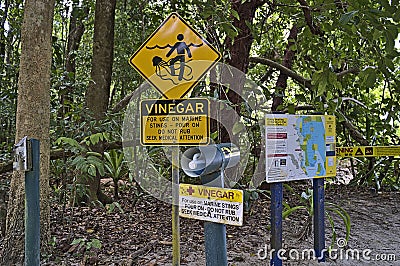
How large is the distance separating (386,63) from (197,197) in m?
1.54

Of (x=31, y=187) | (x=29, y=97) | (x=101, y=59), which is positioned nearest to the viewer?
(x=31, y=187)

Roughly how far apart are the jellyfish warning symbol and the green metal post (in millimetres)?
841

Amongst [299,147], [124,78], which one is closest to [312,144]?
[299,147]

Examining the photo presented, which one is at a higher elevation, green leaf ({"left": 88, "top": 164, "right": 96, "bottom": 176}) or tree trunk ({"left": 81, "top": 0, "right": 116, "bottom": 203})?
tree trunk ({"left": 81, "top": 0, "right": 116, "bottom": 203})

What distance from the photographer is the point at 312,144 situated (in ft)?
12.5

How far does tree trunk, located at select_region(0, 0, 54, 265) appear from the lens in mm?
3525

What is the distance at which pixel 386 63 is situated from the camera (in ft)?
9.69

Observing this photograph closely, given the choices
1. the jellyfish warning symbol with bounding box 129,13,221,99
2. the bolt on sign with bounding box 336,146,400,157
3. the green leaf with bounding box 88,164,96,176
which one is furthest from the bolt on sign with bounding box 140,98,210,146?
the bolt on sign with bounding box 336,146,400,157

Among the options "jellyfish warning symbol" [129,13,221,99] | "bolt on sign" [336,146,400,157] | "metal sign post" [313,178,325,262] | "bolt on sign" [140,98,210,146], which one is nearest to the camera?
"bolt on sign" [140,98,210,146]

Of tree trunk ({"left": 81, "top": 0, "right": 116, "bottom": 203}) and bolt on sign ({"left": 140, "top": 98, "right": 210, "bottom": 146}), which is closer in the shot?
bolt on sign ({"left": 140, "top": 98, "right": 210, "bottom": 146})

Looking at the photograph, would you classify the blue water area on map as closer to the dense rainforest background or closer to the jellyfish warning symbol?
the dense rainforest background

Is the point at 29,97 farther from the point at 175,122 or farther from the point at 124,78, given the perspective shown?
the point at 124,78

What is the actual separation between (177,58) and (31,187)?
1.14 metres

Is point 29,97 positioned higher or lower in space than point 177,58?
lower
